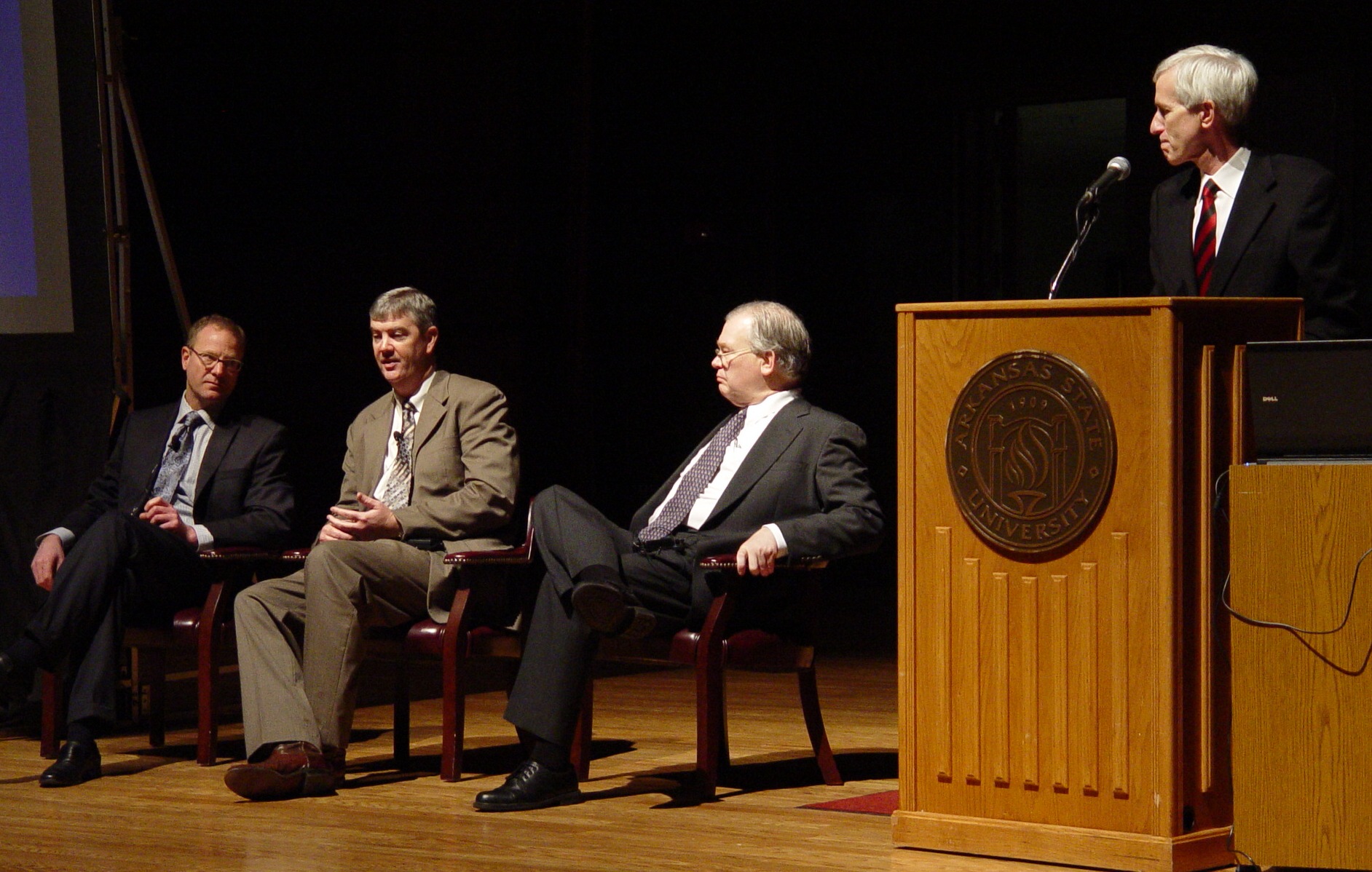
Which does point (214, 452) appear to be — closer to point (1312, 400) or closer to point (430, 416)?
point (430, 416)

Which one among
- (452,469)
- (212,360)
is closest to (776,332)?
(452,469)

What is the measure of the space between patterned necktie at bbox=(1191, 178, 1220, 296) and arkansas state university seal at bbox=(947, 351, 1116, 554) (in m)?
0.39

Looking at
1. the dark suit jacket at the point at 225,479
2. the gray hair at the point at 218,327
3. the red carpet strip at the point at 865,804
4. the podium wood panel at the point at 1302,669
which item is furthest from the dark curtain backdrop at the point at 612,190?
the podium wood panel at the point at 1302,669

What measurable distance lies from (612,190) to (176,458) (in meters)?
3.55

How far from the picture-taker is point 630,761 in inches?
175

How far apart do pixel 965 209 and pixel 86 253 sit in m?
4.47

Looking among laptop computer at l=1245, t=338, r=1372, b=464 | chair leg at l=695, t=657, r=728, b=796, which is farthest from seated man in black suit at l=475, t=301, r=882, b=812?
laptop computer at l=1245, t=338, r=1372, b=464

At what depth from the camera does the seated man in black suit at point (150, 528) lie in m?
4.23

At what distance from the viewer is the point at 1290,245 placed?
10.3ft

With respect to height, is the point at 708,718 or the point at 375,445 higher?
the point at 375,445

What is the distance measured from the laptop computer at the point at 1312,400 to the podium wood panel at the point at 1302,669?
32mm

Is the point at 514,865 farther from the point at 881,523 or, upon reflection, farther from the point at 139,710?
the point at 139,710

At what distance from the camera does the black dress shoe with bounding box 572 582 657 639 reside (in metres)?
3.68

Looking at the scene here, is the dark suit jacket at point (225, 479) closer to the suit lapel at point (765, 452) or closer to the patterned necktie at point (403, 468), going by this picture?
the patterned necktie at point (403, 468)
